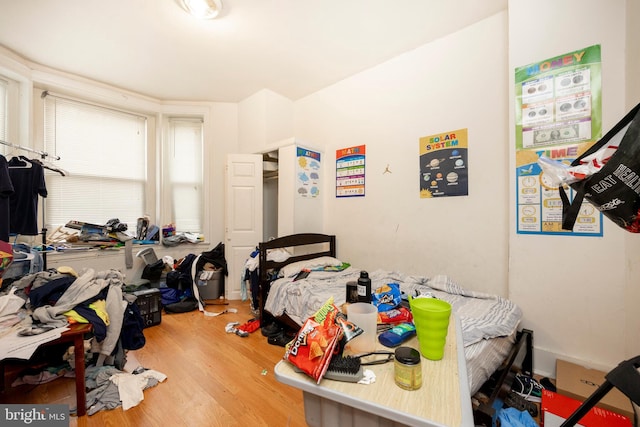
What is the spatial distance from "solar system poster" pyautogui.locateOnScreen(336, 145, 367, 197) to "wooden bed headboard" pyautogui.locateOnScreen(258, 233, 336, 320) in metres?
0.60

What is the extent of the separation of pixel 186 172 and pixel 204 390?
10.3ft

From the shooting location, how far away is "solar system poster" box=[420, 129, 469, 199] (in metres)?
2.19

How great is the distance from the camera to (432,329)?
749mm

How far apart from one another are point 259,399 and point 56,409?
3.40 ft

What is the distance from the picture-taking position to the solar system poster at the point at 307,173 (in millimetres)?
2969

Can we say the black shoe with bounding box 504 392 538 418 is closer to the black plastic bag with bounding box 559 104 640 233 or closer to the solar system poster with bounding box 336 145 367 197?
the black plastic bag with bounding box 559 104 640 233

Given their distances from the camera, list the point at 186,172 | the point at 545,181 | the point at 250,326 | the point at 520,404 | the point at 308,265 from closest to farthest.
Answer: the point at 520,404 → the point at 545,181 → the point at 250,326 → the point at 308,265 → the point at 186,172

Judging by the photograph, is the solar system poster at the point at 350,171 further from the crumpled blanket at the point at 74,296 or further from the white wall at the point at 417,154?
the crumpled blanket at the point at 74,296

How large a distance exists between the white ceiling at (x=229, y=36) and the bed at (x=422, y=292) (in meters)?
1.97

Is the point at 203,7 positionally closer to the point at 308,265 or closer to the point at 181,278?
the point at 308,265

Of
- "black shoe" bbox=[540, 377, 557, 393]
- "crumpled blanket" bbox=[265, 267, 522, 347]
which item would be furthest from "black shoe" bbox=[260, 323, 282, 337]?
"black shoe" bbox=[540, 377, 557, 393]

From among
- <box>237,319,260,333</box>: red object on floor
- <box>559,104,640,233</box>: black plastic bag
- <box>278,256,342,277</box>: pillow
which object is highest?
<box>559,104,640,233</box>: black plastic bag

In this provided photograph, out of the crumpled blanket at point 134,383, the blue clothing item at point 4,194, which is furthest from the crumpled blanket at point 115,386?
the blue clothing item at point 4,194

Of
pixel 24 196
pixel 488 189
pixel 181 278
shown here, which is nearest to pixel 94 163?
pixel 24 196
